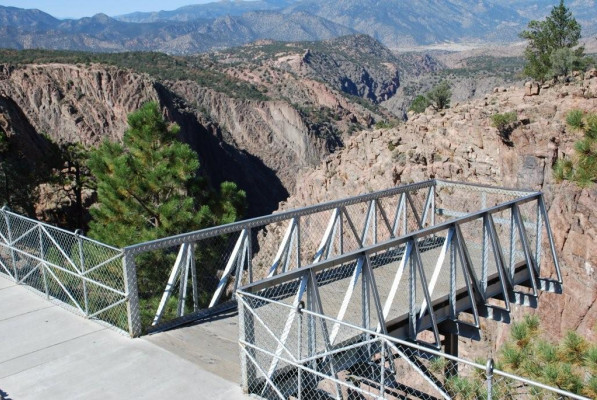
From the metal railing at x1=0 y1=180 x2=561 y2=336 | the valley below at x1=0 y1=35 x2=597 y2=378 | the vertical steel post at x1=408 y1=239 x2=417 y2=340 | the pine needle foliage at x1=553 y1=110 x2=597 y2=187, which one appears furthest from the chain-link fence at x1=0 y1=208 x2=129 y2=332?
the pine needle foliage at x1=553 y1=110 x2=597 y2=187

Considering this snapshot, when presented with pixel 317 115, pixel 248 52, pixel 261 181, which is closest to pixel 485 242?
pixel 261 181

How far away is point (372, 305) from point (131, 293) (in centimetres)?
333

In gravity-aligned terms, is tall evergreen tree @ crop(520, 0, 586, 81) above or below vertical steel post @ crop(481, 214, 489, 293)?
above

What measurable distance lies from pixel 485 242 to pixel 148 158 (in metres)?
10.2

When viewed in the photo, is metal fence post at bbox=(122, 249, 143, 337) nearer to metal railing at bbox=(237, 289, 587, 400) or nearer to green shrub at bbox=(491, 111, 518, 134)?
metal railing at bbox=(237, 289, 587, 400)

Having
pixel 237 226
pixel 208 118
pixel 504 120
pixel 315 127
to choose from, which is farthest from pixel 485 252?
pixel 315 127

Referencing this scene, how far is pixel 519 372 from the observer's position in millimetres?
8336

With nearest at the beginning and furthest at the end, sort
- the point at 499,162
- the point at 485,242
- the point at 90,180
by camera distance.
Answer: the point at 485,242
the point at 499,162
the point at 90,180

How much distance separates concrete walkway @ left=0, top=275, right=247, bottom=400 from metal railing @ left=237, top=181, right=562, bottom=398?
2.51 feet

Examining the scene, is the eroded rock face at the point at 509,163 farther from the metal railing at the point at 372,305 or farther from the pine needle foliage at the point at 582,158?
the metal railing at the point at 372,305

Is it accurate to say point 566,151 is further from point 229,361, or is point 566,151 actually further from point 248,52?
point 248,52

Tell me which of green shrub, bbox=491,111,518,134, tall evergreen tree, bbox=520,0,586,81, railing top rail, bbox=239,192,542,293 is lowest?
railing top rail, bbox=239,192,542,293

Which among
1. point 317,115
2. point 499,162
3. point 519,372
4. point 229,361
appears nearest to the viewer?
point 229,361

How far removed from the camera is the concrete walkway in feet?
23.2
